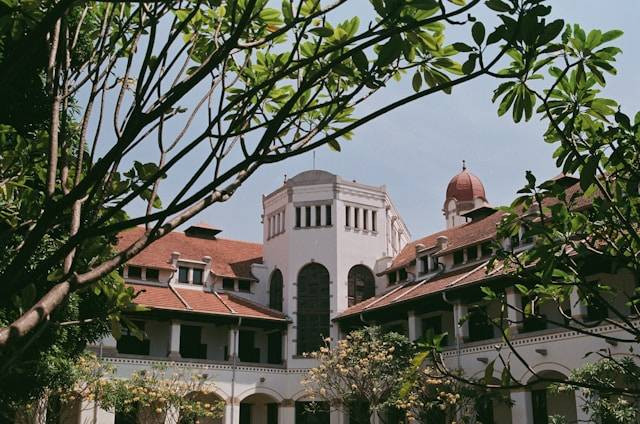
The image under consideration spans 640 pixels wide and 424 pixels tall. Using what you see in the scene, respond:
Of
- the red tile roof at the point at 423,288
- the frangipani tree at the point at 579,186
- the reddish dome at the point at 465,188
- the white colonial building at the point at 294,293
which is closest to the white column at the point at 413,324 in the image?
the white colonial building at the point at 294,293

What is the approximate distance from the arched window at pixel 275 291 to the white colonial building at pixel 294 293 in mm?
55

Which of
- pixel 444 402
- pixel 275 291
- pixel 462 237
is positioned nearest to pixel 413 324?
pixel 462 237

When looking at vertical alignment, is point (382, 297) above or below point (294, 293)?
below

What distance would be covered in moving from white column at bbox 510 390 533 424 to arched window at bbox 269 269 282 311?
1331cm

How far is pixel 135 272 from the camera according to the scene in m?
31.6

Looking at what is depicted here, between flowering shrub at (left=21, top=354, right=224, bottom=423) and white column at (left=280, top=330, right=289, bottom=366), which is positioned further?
white column at (left=280, top=330, right=289, bottom=366)

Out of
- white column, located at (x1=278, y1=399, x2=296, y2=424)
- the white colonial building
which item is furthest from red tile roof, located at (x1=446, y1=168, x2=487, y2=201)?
white column, located at (x1=278, y1=399, x2=296, y2=424)

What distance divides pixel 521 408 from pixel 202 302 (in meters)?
14.2

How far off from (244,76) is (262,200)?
106 ft

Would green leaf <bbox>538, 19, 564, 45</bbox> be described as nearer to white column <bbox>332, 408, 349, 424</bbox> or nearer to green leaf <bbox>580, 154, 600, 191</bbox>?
green leaf <bbox>580, 154, 600, 191</bbox>

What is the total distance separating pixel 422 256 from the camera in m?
31.6

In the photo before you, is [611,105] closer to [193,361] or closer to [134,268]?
[193,361]

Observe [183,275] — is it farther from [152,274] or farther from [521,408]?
[521,408]

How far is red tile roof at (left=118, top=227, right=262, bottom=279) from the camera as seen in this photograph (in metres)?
32.4
